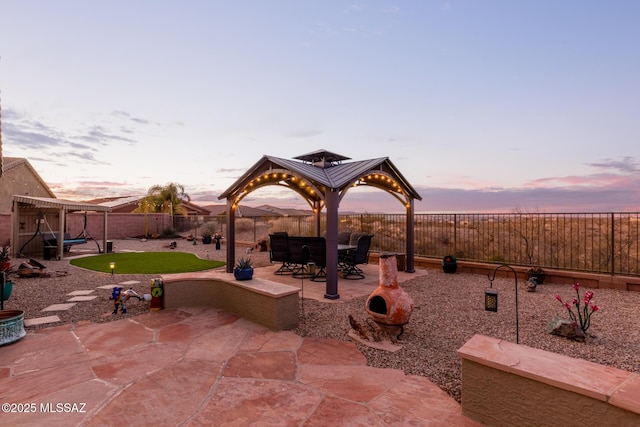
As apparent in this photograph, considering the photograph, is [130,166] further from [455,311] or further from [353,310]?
[455,311]

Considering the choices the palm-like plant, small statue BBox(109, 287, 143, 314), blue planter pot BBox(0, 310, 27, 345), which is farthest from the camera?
the palm-like plant

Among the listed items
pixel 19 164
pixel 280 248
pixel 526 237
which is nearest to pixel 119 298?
pixel 280 248

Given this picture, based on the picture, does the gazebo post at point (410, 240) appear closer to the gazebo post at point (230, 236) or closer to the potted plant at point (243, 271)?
the gazebo post at point (230, 236)

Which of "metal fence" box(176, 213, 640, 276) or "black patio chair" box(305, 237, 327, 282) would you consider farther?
"black patio chair" box(305, 237, 327, 282)

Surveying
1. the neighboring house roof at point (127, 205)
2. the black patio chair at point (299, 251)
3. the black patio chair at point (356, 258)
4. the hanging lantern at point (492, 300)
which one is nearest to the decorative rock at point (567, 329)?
the hanging lantern at point (492, 300)

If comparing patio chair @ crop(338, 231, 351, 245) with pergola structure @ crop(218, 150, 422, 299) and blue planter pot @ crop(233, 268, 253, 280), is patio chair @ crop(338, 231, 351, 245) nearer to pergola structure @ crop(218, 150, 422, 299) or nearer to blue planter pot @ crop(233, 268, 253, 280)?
pergola structure @ crop(218, 150, 422, 299)

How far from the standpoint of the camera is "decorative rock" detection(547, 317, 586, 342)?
4.07m

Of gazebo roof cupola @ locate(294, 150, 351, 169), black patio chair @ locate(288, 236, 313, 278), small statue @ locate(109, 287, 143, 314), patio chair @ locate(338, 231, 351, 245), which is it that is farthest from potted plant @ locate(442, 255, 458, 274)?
small statue @ locate(109, 287, 143, 314)

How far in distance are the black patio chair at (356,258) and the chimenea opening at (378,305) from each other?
351 centimetres

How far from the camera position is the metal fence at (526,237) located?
7.64 meters

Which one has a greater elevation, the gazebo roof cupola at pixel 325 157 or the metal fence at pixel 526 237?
the gazebo roof cupola at pixel 325 157

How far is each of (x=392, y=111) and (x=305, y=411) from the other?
33.9 ft

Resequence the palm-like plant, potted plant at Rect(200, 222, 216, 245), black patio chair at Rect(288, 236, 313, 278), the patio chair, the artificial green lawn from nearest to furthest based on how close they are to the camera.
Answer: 1. black patio chair at Rect(288, 236, 313, 278)
2. the artificial green lawn
3. the patio chair
4. potted plant at Rect(200, 222, 216, 245)
5. the palm-like plant

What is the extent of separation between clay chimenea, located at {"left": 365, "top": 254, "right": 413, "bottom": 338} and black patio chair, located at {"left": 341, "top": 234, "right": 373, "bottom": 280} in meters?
3.59
